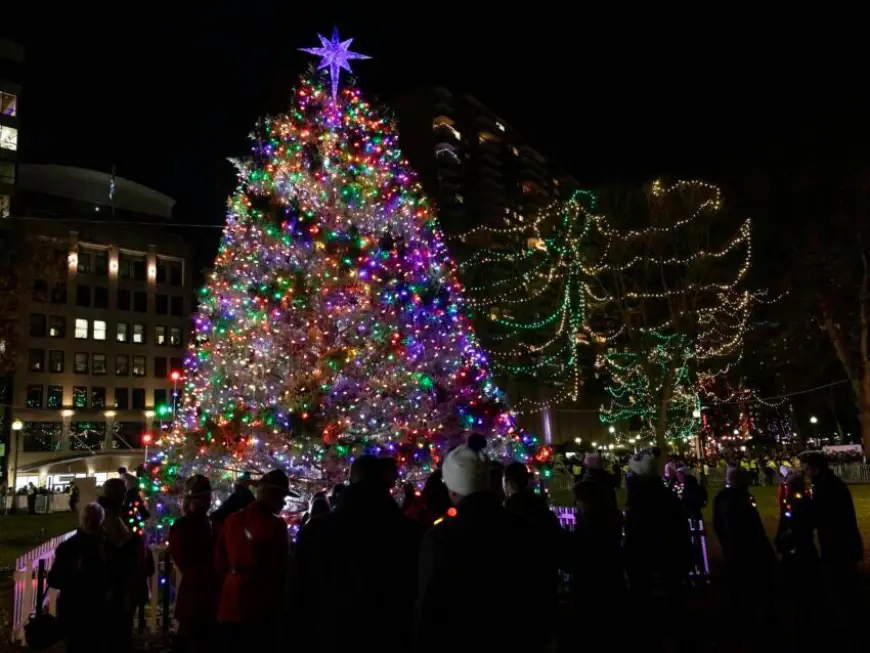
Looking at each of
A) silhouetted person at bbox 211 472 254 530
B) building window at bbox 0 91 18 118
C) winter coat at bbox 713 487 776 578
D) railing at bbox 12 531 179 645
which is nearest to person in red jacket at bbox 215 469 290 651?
silhouetted person at bbox 211 472 254 530

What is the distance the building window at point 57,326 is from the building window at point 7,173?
32.5 feet

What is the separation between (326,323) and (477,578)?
29.8ft

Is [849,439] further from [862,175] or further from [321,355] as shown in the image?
[321,355]

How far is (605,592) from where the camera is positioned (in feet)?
17.6

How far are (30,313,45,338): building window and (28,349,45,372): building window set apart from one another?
117cm

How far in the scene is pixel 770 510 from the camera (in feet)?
65.0

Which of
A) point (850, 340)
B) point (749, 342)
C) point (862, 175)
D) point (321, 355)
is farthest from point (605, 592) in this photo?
point (749, 342)

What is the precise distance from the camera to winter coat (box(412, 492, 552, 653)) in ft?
9.20

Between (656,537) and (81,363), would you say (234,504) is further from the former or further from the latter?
(81,363)

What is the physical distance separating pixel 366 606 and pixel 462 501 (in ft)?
2.34

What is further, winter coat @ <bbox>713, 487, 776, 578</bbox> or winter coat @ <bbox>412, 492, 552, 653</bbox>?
winter coat @ <bbox>713, 487, 776, 578</bbox>

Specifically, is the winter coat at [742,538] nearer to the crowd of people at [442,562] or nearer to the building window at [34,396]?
the crowd of people at [442,562]

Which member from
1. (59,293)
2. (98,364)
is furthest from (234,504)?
(98,364)

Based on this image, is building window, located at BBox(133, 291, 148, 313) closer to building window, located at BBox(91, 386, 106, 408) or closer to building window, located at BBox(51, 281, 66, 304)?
building window, located at BBox(51, 281, 66, 304)
